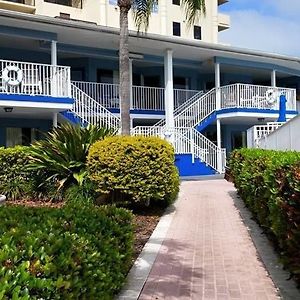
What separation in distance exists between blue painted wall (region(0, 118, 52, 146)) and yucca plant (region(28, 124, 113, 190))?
899cm

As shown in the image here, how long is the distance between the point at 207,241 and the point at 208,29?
130 ft

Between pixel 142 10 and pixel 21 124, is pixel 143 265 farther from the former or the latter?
pixel 21 124

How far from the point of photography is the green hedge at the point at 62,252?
2785 mm

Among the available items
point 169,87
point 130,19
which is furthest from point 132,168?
point 130,19

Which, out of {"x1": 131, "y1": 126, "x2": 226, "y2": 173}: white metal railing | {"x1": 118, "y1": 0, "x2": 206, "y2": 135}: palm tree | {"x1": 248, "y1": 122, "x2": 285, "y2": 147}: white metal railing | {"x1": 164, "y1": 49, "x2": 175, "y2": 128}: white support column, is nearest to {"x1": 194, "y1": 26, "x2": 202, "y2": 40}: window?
{"x1": 164, "y1": 49, "x2": 175, "y2": 128}: white support column

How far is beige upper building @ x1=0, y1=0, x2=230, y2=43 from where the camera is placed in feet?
116

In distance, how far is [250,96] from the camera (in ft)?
75.7

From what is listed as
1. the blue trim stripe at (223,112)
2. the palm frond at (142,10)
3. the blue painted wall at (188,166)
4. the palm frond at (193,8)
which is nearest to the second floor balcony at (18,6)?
the blue trim stripe at (223,112)

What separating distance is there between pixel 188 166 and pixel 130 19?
18449 mm

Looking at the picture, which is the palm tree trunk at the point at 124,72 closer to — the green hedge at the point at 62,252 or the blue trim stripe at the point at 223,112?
the green hedge at the point at 62,252

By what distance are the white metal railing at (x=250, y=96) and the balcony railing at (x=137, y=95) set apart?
2.41 metres

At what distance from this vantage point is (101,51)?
21.6 m

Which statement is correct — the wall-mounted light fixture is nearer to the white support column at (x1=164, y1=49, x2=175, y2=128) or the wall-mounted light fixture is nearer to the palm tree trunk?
the palm tree trunk

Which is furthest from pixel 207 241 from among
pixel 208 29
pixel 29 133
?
pixel 208 29
